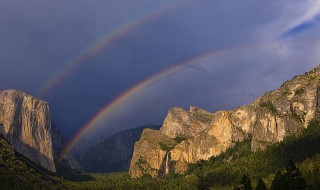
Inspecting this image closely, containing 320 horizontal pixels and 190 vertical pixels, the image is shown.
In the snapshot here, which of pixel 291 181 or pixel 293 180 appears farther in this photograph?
pixel 291 181

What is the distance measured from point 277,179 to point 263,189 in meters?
5.72

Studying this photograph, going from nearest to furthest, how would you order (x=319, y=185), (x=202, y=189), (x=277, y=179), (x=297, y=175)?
(x=202, y=189)
(x=297, y=175)
(x=277, y=179)
(x=319, y=185)

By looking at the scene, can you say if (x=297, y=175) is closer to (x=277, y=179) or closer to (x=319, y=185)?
(x=277, y=179)

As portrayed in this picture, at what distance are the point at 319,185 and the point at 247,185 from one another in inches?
2463

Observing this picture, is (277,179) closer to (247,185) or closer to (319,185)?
(247,185)

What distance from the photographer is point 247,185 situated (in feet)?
416

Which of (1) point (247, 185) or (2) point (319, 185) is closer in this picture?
(1) point (247, 185)

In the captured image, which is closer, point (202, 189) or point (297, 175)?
point (202, 189)

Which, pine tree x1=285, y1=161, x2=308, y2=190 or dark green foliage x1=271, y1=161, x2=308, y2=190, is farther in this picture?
dark green foliage x1=271, y1=161, x2=308, y2=190

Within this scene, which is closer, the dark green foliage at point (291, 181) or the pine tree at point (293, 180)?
the pine tree at point (293, 180)

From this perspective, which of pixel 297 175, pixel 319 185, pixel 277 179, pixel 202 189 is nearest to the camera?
pixel 202 189

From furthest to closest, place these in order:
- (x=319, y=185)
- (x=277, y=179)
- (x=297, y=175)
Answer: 1. (x=319, y=185)
2. (x=277, y=179)
3. (x=297, y=175)

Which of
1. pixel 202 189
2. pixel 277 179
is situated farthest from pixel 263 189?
pixel 202 189

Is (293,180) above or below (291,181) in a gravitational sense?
above
